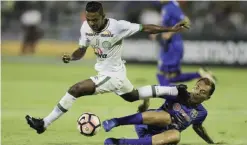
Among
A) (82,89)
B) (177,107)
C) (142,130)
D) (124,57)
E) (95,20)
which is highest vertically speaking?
(95,20)

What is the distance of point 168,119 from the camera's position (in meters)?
7.98

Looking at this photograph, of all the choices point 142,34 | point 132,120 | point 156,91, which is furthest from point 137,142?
point 142,34

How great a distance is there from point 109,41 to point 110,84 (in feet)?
2.02

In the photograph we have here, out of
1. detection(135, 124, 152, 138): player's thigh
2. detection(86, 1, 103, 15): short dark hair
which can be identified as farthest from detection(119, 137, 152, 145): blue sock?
detection(86, 1, 103, 15): short dark hair

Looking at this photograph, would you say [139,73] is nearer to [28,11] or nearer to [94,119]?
[28,11]

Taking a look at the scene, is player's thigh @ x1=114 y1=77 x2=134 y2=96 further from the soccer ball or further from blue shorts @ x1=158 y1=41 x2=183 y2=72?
blue shorts @ x1=158 y1=41 x2=183 y2=72

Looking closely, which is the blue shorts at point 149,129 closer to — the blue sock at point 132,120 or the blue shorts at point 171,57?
the blue sock at point 132,120

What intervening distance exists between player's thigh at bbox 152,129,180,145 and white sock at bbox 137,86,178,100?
672 millimetres

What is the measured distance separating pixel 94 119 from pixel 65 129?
2.16m

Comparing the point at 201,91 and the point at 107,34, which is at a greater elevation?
the point at 107,34

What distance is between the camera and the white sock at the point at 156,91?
833 centimetres

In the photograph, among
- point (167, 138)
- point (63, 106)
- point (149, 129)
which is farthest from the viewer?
point (63, 106)

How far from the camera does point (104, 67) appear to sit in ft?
28.8

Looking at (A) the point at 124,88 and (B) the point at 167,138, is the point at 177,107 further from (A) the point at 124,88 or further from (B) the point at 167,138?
(A) the point at 124,88
